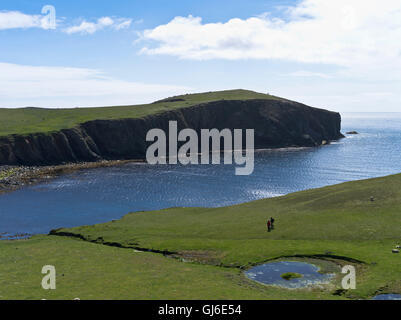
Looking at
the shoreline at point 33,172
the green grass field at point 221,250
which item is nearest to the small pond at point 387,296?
the green grass field at point 221,250

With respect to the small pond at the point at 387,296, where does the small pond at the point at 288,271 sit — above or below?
below

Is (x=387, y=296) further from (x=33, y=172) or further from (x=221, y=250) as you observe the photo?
(x=33, y=172)

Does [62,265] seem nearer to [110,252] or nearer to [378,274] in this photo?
[110,252]


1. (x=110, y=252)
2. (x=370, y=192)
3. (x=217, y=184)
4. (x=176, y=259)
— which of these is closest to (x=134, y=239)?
(x=110, y=252)

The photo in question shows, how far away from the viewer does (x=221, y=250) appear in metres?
48.3

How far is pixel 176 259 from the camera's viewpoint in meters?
47.3

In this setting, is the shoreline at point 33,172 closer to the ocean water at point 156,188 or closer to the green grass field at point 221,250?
the ocean water at point 156,188

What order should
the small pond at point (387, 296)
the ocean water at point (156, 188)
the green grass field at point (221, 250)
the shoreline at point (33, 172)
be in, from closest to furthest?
the small pond at point (387, 296) → the green grass field at point (221, 250) → the ocean water at point (156, 188) → the shoreline at point (33, 172)

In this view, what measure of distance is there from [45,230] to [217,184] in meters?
58.3

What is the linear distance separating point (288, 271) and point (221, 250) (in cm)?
1111

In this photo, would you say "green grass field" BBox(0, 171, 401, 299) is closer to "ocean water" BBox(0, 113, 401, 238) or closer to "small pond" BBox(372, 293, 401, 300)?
"small pond" BBox(372, 293, 401, 300)

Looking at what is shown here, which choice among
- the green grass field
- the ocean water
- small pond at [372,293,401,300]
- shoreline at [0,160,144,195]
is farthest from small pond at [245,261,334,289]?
shoreline at [0,160,144,195]

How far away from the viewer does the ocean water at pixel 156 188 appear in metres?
88.0

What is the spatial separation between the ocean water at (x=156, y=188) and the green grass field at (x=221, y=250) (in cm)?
1946
